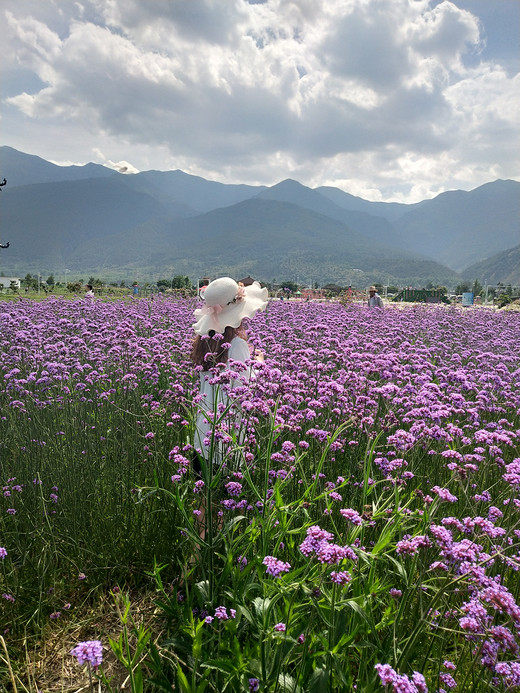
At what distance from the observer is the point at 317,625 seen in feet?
6.12

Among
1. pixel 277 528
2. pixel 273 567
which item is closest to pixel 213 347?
pixel 277 528

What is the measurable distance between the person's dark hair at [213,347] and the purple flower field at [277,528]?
0.34m

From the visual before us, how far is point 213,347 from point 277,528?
1.58m

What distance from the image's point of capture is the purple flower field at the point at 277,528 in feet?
5.16

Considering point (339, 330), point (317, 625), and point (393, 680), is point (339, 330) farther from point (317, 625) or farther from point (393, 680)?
point (393, 680)

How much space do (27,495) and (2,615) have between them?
89cm

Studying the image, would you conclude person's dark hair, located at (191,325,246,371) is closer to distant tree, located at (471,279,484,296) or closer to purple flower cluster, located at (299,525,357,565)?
purple flower cluster, located at (299,525,357,565)

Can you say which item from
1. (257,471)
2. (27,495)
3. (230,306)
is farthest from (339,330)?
(27,495)

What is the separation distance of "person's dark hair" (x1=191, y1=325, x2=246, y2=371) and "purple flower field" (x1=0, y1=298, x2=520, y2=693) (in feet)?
1.13

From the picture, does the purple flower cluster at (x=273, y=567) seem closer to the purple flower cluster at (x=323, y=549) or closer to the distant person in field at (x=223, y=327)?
the purple flower cluster at (x=323, y=549)

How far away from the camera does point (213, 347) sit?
133 inches

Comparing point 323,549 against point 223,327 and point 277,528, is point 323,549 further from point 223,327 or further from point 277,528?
point 223,327

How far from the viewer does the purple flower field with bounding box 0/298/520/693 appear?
1.57 meters

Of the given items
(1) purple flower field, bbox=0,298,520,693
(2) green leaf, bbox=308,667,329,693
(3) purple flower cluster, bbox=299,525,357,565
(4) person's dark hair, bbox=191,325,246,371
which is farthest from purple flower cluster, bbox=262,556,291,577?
(4) person's dark hair, bbox=191,325,246,371
